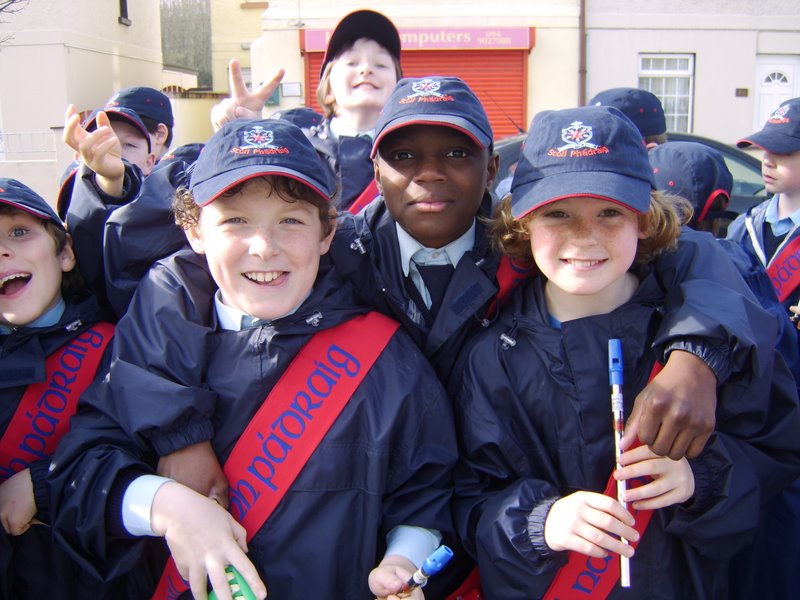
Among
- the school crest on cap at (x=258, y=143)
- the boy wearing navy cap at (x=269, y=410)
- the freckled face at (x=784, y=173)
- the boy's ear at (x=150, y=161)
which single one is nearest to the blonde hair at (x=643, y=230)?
the boy wearing navy cap at (x=269, y=410)

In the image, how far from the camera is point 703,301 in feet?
6.46

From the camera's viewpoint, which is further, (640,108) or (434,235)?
(640,108)

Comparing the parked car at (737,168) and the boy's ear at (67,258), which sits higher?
the parked car at (737,168)

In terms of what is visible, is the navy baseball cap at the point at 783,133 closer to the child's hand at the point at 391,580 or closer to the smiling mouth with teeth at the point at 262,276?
the smiling mouth with teeth at the point at 262,276

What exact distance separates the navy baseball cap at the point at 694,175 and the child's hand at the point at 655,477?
182 centimetres

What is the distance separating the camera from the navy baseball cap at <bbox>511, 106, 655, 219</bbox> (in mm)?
1987

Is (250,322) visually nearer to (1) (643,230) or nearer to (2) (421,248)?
(2) (421,248)

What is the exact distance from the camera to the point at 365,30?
10.9ft

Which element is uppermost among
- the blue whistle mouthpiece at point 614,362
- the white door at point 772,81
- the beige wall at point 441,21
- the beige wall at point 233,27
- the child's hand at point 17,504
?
the beige wall at point 233,27

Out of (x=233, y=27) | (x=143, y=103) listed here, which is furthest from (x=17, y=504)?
(x=233, y=27)

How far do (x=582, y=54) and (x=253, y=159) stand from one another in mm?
12888

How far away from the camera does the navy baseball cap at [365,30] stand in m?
A: 3.31

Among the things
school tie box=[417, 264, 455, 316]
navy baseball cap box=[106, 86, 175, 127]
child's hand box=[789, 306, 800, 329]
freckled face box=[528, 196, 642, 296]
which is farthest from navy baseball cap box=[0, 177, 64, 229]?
child's hand box=[789, 306, 800, 329]

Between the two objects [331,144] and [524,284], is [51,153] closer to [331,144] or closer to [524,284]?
[331,144]
